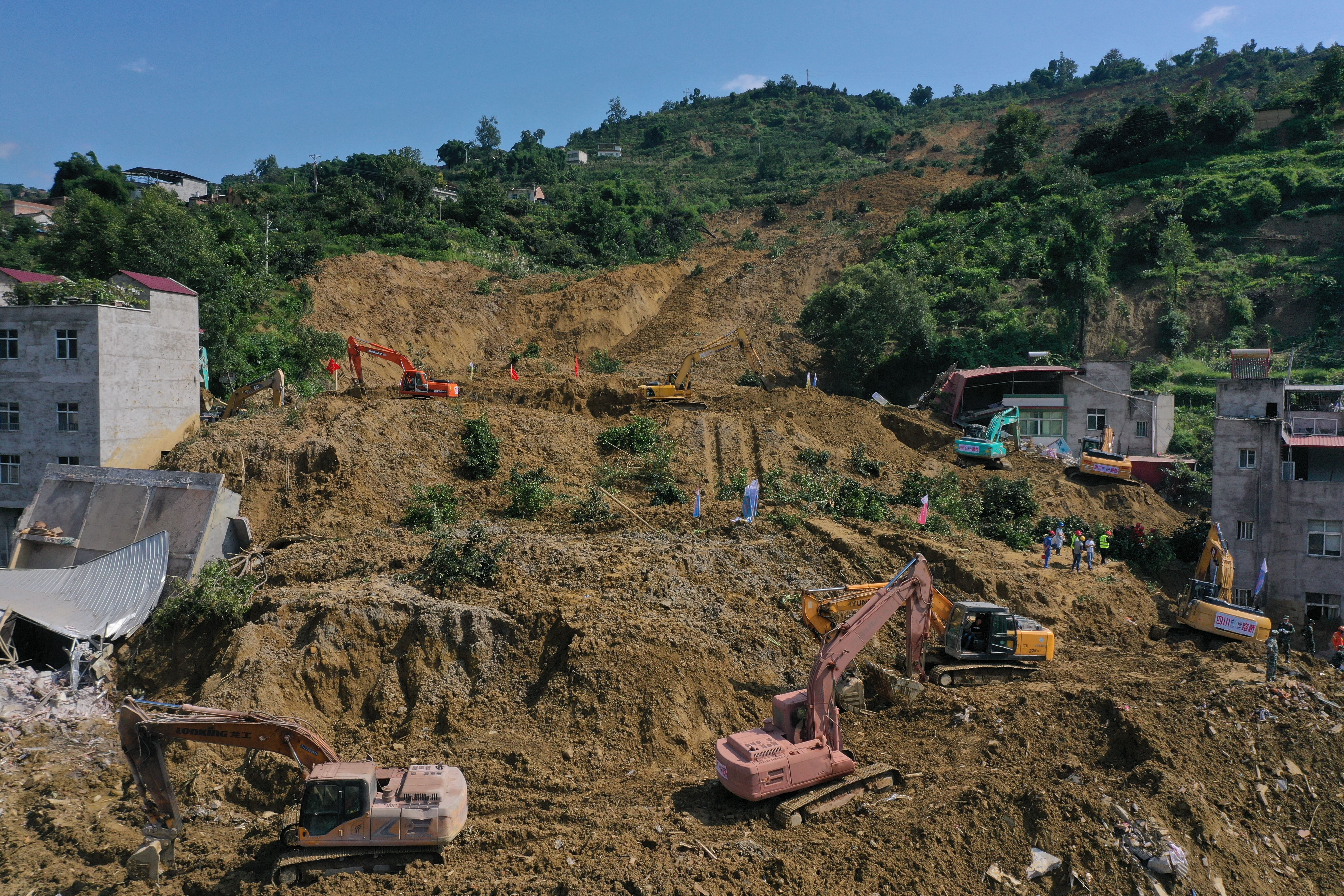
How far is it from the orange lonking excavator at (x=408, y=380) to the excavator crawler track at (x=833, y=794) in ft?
64.0

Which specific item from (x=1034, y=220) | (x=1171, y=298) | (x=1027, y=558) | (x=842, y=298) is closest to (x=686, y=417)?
(x=1027, y=558)

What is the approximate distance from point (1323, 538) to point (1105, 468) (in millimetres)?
6381

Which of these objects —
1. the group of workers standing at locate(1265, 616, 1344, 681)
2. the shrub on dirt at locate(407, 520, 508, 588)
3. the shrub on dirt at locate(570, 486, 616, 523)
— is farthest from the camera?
the shrub on dirt at locate(570, 486, 616, 523)

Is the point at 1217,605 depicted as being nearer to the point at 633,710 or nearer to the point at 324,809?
the point at 633,710

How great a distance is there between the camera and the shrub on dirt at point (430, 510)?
22219mm

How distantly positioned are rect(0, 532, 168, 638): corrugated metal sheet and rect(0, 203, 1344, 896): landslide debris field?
0.89 meters

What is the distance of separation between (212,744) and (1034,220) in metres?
50.6

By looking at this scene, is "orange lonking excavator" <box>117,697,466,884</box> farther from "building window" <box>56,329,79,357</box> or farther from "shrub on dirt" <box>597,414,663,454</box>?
"shrub on dirt" <box>597,414,663,454</box>

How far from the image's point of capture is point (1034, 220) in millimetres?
51656

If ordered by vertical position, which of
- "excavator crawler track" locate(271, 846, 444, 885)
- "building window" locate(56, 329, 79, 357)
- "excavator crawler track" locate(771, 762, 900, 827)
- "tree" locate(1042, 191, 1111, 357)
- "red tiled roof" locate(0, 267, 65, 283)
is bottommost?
"excavator crawler track" locate(271, 846, 444, 885)

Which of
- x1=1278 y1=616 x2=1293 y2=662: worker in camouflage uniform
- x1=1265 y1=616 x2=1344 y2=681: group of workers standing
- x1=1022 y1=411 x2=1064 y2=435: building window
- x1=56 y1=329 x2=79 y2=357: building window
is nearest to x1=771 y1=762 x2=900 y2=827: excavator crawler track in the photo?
x1=1265 y1=616 x2=1344 y2=681: group of workers standing

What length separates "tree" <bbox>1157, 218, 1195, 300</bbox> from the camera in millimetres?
44125

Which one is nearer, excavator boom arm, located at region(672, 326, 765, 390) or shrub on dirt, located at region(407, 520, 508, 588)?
shrub on dirt, located at region(407, 520, 508, 588)

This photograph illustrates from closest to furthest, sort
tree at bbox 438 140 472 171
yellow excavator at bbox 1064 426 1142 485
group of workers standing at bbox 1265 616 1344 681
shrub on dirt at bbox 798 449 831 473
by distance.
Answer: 1. group of workers standing at bbox 1265 616 1344 681
2. shrub on dirt at bbox 798 449 831 473
3. yellow excavator at bbox 1064 426 1142 485
4. tree at bbox 438 140 472 171
